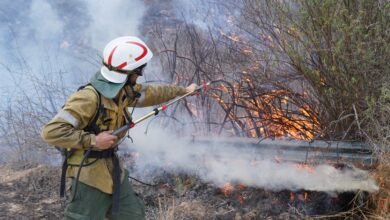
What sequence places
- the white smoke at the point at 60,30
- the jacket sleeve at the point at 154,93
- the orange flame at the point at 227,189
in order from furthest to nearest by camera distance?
1. the white smoke at the point at 60,30
2. the orange flame at the point at 227,189
3. the jacket sleeve at the point at 154,93

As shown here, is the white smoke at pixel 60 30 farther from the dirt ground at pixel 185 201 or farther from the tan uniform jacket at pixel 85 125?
the tan uniform jacket at pixel 85 125

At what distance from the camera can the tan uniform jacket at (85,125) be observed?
3.74 meters

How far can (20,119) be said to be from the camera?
765 centimetres

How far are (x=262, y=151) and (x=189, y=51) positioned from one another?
260cm

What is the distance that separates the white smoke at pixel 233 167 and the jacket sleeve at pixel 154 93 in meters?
1.30

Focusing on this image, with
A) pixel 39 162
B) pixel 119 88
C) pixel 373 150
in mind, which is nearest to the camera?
pixel 119 88

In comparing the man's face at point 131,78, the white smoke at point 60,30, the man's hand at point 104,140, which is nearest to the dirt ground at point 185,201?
the man's hand at point 104,140

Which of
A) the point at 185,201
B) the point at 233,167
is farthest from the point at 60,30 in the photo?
the point at 233,167

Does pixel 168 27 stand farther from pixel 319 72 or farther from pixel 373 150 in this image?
pixel 373 150

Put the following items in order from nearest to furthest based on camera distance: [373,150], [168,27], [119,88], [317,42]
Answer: [119,88] → [373,150] → [317,42] → [168,27]

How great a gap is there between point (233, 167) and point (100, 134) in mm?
2199

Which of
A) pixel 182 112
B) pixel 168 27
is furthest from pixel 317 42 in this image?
pixel 168 27

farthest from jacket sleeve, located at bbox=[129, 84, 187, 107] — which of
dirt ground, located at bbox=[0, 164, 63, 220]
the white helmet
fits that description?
dirt ground, located at bbox=[0, 164, 63, 220]

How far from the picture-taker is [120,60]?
402 cm
